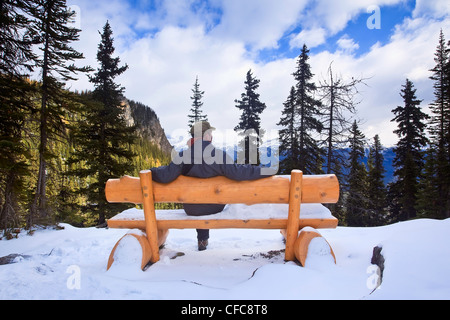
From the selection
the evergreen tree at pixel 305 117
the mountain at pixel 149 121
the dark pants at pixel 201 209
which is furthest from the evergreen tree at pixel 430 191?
the mountain at pixel 149 121

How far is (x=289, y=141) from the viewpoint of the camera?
17109 mm

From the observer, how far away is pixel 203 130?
348 cm

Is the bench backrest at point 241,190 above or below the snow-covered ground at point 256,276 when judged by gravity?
above

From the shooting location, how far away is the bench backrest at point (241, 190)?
9.47 feet

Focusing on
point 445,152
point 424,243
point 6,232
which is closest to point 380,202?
point 445,152

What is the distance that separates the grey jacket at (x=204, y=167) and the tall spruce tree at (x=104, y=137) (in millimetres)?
8539

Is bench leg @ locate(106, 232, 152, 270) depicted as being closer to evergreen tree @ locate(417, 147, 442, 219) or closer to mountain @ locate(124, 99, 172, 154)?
evergreen tree @ locate(417, 147, 442, 219)

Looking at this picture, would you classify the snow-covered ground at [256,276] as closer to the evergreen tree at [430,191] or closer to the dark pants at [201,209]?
the dark pants at [201,209]

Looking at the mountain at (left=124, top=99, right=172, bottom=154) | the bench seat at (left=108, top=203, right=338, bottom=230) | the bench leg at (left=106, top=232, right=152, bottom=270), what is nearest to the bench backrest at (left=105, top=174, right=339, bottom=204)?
the bench seat at (left=108, top=203, right=338, bottom=230)

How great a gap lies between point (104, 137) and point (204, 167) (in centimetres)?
971

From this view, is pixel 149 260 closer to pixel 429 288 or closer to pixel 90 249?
pixel 90 249

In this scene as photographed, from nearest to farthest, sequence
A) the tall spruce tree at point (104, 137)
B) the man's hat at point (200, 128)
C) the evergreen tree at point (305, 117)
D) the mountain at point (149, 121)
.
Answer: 1. the man's hat at point (200, 128)
2. the tall spruce tree at point (104, 137)
3. the evergreen tree at point (305, 117)
4. the mountain at point (149, 121)

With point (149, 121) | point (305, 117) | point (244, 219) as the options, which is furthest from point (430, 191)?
point (149, 121)
